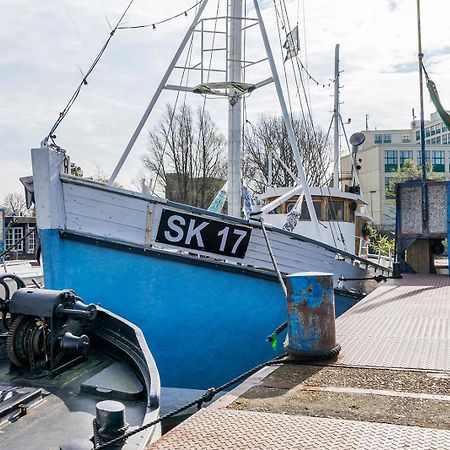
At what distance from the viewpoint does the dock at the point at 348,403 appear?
95.6 inches

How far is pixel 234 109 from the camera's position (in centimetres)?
846

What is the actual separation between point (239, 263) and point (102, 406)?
14.1 feet

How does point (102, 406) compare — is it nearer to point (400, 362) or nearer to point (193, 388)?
point (400, 362)

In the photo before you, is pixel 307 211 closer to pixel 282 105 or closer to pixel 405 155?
pixel 282 105

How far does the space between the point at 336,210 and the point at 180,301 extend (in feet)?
22.3

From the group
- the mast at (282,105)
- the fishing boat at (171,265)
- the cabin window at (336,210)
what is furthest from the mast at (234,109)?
the cabin window at (336,210)

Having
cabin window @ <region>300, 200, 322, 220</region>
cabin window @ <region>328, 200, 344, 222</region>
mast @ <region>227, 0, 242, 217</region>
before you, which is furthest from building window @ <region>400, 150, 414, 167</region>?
mast @ <region>227, 0, 242, 217</region>

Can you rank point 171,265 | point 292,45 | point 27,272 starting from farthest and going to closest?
1. point 27,272
2. point 292,45
3. point 171,265

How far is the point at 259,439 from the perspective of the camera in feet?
8.01

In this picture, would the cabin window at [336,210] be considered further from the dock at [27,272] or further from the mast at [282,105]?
the dock at [27,272]

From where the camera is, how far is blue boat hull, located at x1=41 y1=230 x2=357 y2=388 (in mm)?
6484

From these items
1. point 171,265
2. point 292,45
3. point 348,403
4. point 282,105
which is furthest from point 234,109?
point 348,403

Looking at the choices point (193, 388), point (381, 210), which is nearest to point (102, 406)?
point (193, 388)

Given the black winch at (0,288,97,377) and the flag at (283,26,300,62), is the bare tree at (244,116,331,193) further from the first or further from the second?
the black winch at (0,288,97,377)
